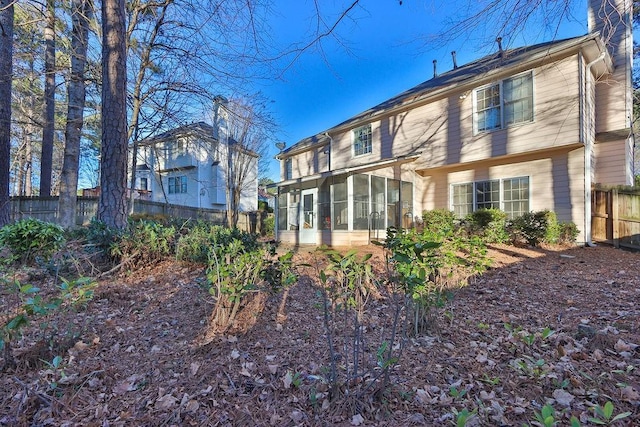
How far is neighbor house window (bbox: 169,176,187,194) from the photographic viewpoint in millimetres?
21016

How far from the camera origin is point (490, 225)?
850 cm

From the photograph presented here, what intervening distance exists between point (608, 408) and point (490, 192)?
9.42 m

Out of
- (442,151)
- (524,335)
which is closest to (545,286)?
(524,335)

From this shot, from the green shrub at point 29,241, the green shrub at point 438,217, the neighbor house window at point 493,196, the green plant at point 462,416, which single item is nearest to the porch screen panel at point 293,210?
the green shrub at point 438,217

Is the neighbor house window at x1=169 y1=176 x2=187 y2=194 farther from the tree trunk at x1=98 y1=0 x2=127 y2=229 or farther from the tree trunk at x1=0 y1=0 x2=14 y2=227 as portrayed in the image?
the tree trunk at x1=98 y1=0 x2=127 y2=229

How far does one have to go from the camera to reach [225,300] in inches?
102

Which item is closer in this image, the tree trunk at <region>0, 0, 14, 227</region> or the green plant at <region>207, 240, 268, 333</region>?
the green plant at <region>207, 240, 268, 333</region>

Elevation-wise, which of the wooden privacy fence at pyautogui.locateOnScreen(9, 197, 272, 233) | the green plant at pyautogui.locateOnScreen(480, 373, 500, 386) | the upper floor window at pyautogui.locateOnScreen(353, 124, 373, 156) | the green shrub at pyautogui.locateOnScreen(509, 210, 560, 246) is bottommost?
the green plant at pyautogui.locateOnScreen(480, 373, 500, 386)

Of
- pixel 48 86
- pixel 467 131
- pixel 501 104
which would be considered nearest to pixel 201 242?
pixel 48 86

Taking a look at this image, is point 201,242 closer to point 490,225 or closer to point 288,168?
point 490,225

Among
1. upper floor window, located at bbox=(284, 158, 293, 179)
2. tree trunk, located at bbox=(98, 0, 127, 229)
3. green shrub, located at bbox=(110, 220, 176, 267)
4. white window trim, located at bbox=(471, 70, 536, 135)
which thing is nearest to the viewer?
green shrub, located at bbox=(110, 220, 176, 267)

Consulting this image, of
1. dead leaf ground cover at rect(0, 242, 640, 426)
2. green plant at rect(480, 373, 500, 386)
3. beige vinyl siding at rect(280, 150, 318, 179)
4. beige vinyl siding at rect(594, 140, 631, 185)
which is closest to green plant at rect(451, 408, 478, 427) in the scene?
dead leaf ground cover at rect(0, 242, 640, 426)

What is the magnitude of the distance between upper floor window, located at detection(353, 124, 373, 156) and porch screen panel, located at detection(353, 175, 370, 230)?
10.8 ft

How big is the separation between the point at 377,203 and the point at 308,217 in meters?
2.74
